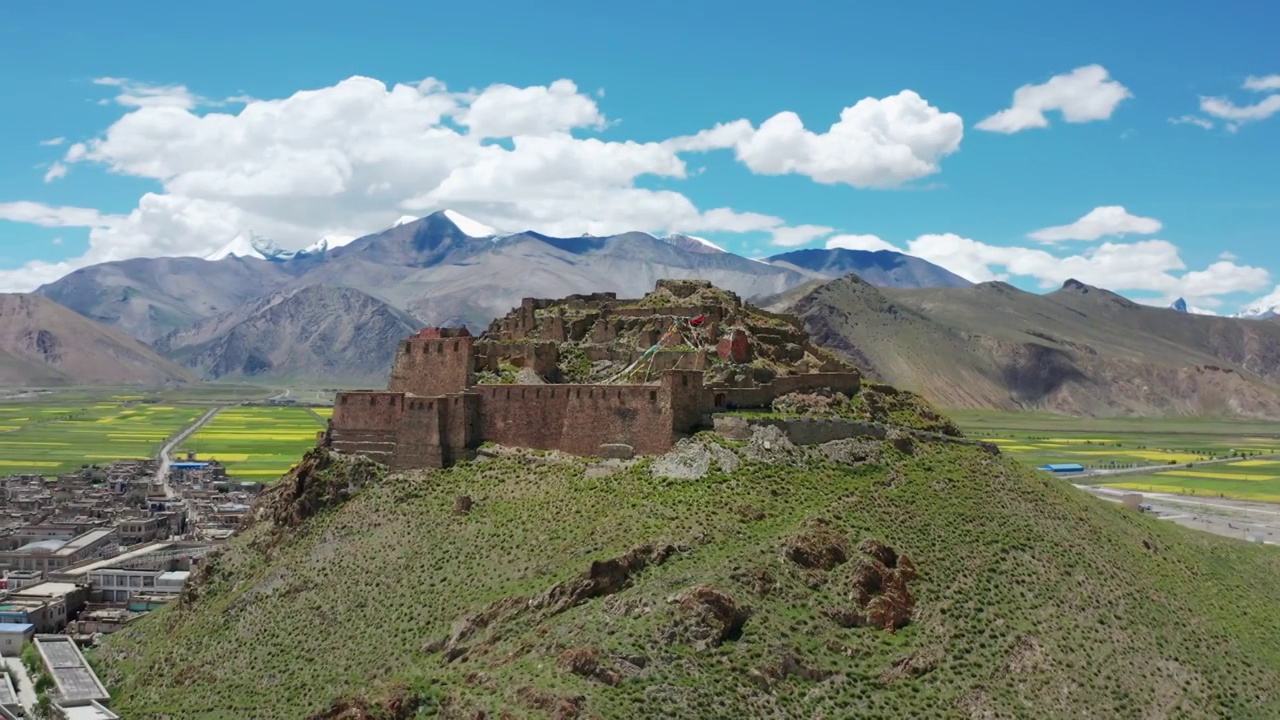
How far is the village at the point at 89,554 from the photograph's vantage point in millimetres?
65500

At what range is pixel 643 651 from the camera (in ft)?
143

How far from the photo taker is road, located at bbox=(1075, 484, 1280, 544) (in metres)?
105

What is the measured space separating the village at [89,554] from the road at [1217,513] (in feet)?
261

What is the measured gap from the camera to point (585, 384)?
63531 mm

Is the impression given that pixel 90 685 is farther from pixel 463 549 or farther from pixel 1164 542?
pixel 1164 542

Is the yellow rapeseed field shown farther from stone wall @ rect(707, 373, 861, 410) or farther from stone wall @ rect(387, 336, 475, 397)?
stone wall @ rect(387, 336, 475, 397)

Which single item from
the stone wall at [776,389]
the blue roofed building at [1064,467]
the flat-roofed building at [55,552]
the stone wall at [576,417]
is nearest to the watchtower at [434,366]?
the stone wall at [576,417]

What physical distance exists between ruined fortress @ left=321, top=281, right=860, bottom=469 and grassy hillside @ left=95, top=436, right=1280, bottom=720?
199cm

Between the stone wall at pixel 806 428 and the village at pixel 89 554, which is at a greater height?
the stone wall at pixel 806 428

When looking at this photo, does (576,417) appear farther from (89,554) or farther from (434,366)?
(89,554)

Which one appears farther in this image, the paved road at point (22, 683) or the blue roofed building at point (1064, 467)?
the blue roofed building at point (1064, 467)

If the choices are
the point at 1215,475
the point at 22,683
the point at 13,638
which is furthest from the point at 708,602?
the point at 1215,475

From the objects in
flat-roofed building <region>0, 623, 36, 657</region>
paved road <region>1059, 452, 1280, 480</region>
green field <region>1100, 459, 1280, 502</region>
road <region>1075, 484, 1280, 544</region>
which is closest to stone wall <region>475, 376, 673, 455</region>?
flat-roofed building <region>0, 623, 36, 657</region>

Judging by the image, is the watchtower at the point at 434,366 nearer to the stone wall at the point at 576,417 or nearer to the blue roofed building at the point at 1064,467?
the stone wall at the point at 576,417
